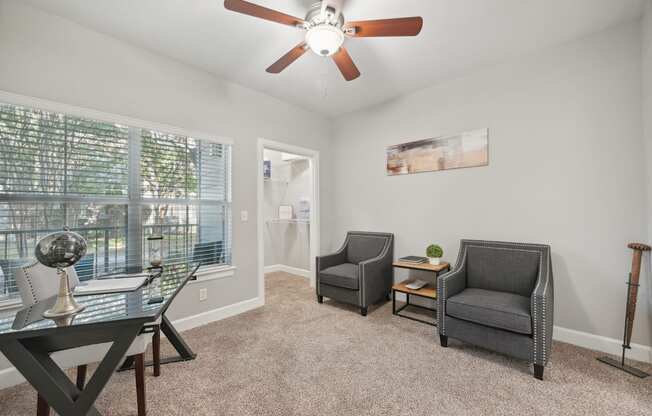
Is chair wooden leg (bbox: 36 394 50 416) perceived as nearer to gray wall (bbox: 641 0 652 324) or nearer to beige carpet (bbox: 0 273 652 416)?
beige carpet (bbox: 0 273 652 416)

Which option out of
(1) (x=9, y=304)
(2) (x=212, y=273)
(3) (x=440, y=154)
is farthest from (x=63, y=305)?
(3) (x=440, y=154)

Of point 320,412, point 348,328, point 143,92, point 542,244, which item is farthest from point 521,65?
point 143,92

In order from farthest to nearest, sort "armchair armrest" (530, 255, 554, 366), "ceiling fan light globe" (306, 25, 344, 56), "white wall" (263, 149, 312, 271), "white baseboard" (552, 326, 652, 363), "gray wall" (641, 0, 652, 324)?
"white wall" (263, 149, 312, 271) → "white baseboard" (552, 326, 652, 363) → "gray wall" (641, 0, 652, 324) → "armchair armrest" (530, 255, 554, 366) → "ceiling fan light globe" (306, 25, 344, 56)

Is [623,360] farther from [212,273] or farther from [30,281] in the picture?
[30,281]

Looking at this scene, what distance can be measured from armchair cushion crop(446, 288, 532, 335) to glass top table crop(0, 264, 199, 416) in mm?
2116

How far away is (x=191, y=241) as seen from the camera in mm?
2832

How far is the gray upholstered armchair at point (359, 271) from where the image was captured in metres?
3.06

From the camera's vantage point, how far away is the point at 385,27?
1736mm

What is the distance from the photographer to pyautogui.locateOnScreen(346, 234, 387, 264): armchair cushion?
142 inches

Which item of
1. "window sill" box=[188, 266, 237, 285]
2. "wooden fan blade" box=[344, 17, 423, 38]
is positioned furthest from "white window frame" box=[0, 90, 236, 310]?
"wooden fan blade" box=[344, 17, 423, 38]

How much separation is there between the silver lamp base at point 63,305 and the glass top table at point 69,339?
27mm

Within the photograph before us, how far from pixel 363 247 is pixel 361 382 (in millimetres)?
1975

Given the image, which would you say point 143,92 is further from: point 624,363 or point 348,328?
point 624,363

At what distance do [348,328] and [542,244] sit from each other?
1.99 metres
